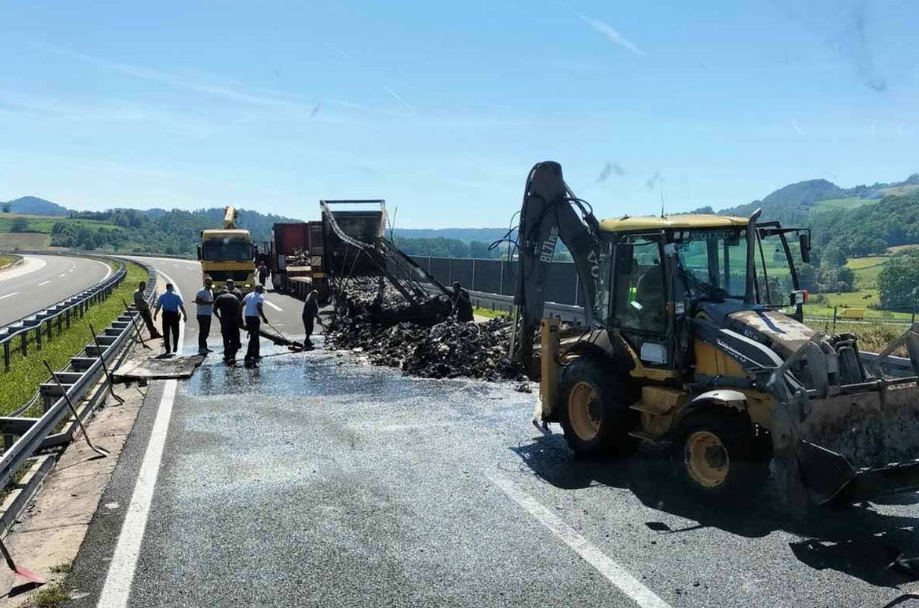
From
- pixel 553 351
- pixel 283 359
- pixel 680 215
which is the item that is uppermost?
pixel 680 215

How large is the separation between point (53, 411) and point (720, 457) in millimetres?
6793

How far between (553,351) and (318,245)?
76.0 ft

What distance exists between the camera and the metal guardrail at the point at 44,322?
49.2 feet

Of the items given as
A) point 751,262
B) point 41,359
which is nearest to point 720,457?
point 751,262

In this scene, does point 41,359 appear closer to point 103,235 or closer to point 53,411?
point 53,411

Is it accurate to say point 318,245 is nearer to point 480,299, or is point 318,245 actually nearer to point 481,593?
point 480,299

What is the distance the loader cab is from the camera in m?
8.08

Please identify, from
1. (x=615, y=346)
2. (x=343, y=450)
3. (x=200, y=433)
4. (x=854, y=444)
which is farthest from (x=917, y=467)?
(x=200, y=433)

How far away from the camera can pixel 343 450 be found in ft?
30.8

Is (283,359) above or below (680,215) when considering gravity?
below

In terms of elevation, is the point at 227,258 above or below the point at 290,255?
below

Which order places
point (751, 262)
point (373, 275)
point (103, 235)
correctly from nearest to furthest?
1. point (751, 262)
2. point (373, 275)
3. point (103, 235)

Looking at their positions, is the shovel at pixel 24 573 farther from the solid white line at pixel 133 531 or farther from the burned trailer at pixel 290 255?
the burned trailer at pixel 290 255

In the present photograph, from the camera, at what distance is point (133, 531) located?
664cm
